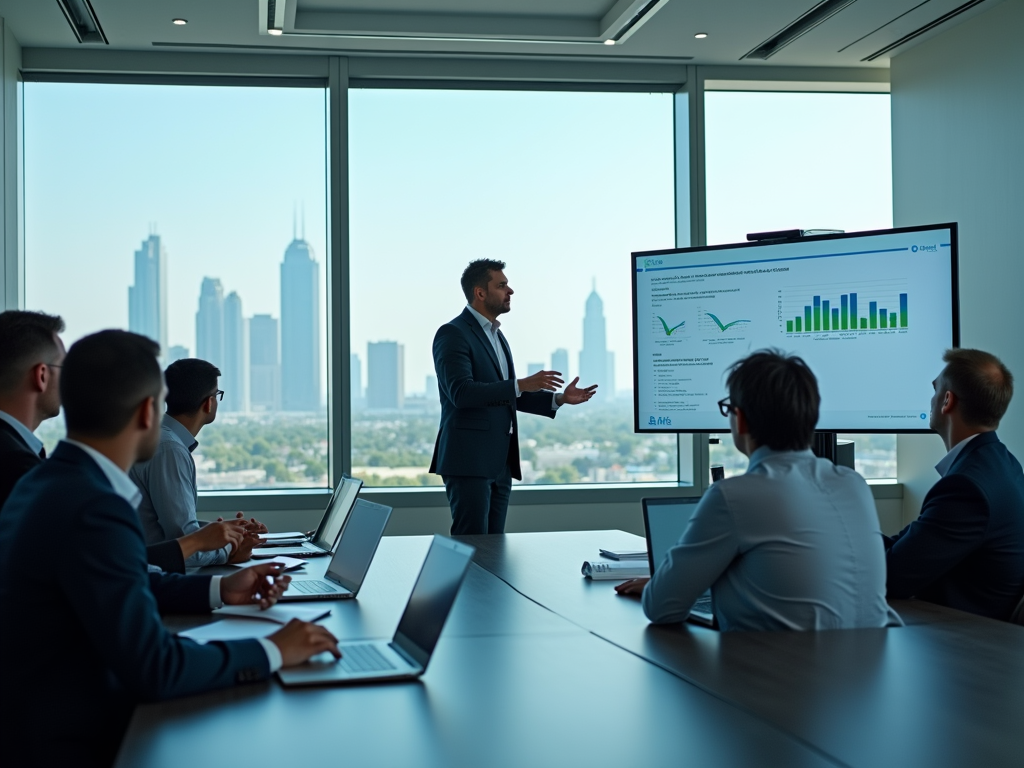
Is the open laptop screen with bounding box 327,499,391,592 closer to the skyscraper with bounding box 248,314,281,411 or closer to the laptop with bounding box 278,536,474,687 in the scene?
the laptop with bounding box 278,536,474,687

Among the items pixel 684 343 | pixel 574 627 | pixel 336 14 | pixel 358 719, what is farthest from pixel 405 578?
pixel 336 14

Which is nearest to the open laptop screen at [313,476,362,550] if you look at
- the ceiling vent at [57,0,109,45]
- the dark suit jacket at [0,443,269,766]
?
the dark suit jacket at [0,443,269,766]

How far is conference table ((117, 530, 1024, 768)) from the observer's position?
4.44ft

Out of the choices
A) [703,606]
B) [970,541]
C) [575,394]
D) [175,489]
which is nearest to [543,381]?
[575,394]

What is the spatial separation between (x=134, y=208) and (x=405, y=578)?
364 centimetres

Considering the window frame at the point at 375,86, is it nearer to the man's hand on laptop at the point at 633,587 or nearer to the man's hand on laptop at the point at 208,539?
the man's hand on laptop at the point at 208,539

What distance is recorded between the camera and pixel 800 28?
17.5 feet

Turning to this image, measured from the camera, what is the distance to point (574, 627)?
2.17 metres

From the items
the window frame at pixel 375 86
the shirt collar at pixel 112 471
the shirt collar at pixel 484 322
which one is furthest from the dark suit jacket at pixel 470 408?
the shirt collar at pixel 112 471

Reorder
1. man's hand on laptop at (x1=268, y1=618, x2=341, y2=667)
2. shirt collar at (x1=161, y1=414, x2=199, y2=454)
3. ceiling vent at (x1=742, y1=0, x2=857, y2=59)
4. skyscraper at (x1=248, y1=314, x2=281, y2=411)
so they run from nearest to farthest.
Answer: man's hand on laptop at (x1=268, y1=618, x2=341, y2=667) < shirt collar at (x1=161, y1=414, x2=199, y2=454) < ceiling vent at (x1=742, y1=0, x2=857, y2=59) < skyscraper at (x1=248, y1=314, x2=281, y2=411)

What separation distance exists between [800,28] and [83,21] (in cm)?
372

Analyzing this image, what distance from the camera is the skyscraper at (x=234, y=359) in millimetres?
5637

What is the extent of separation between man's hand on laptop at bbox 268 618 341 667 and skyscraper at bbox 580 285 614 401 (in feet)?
13.9

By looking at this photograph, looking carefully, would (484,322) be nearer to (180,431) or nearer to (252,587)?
(180,431)
